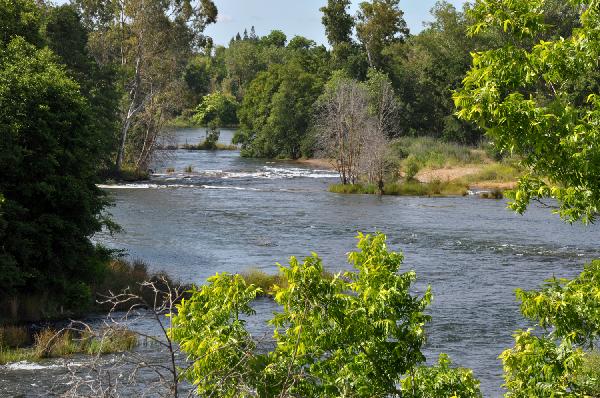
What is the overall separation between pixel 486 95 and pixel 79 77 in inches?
1714

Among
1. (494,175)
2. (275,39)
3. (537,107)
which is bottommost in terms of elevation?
(494,175)

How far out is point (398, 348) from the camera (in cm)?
1017

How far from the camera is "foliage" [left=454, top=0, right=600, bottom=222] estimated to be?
9.52 metres

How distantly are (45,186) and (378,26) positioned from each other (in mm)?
78289

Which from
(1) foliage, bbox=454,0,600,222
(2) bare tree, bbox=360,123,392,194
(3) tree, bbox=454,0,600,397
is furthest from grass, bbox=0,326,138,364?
(2) bare tree, bbox=360,123,392,194

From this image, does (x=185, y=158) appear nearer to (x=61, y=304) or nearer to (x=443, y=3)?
(x=443, y=3)

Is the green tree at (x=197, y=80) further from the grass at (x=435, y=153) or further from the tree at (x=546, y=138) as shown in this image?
the tree at (x=546, y=138)

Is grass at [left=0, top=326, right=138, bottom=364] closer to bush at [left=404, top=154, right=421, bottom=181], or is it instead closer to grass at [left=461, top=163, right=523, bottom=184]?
bush at [left=404, top=154, right=421, bottom=181]

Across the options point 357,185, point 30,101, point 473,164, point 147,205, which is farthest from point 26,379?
point 473,164

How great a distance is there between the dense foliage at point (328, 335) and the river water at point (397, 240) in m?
8.57

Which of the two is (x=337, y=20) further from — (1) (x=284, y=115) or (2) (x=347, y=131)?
(2) (x=347, y=131)

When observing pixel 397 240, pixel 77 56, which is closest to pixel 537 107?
pixel 397 240

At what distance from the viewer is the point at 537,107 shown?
9.62m

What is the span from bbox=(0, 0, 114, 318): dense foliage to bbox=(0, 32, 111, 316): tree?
0.09 feet
